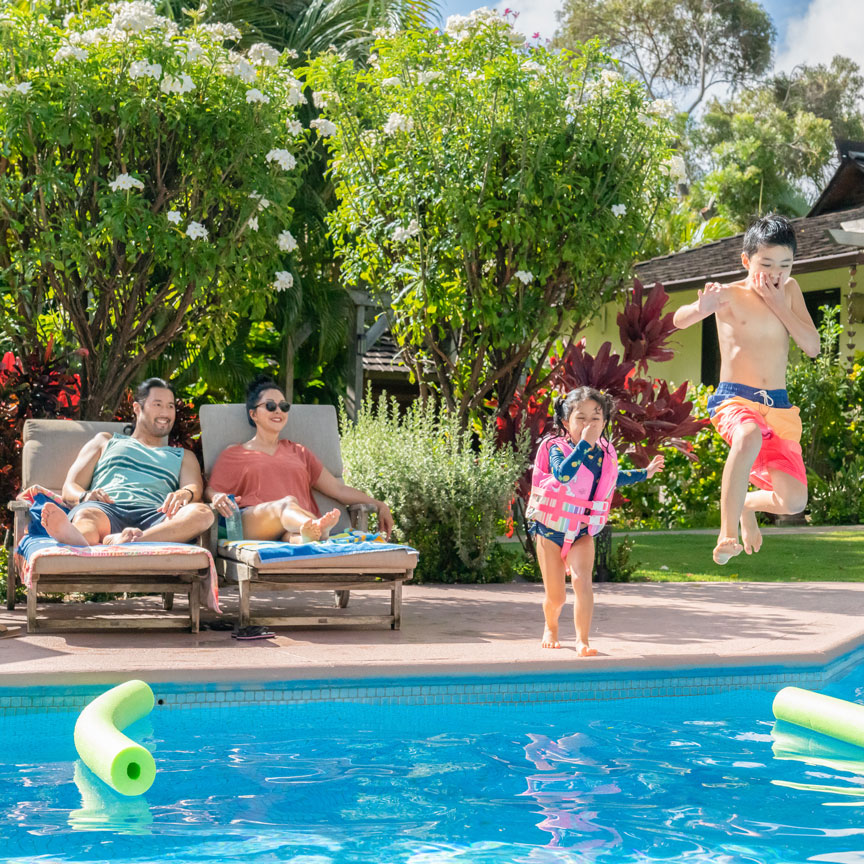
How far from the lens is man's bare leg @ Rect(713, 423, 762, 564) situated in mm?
5059

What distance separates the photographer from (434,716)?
5383mm

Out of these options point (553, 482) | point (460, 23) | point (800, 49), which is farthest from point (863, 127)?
point (553, 482)

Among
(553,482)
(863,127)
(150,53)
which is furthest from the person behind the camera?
(863,127)

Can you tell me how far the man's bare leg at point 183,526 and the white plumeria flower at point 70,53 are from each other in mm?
2808

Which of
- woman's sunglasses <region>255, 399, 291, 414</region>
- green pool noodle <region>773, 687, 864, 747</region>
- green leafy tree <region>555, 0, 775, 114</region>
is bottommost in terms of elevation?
green pool noodle <region>773, 687, 864, 747</region>

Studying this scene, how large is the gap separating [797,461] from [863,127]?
39451 millimetres

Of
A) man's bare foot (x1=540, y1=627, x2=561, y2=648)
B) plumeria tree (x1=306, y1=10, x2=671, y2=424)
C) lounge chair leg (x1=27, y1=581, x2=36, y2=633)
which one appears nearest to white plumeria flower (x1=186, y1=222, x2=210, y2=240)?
plumeria tree (x1=306, y1=10, x2=671, y2=424)

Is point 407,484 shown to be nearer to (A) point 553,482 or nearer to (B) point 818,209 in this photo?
(A) point 553,482

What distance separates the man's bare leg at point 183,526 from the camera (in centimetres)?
666

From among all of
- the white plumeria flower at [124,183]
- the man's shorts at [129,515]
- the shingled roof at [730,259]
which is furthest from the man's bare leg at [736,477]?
the shingled roof at [730,259]

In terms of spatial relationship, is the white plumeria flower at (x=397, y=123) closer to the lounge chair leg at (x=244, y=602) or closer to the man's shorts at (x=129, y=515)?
the man's shorts at (x=129, y=515)

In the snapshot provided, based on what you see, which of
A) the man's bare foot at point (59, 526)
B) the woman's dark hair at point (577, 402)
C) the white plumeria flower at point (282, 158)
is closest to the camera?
the woman's dark hair at point (577, 402)

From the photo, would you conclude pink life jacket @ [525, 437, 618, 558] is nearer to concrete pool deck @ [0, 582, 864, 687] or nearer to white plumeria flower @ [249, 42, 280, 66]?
concrete pool deck @ [0, 582, 864, 687]

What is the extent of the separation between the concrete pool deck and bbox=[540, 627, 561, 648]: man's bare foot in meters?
0.07
